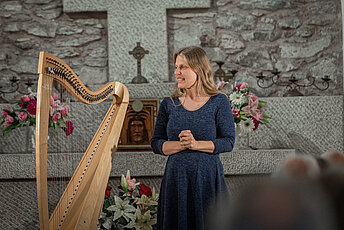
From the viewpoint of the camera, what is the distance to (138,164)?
2.76 meters

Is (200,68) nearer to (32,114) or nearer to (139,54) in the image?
(32,114)

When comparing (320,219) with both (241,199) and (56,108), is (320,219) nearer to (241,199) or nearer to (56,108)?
(241,199)

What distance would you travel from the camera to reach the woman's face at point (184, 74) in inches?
66.8

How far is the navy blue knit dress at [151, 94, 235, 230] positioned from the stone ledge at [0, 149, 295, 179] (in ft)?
3.48

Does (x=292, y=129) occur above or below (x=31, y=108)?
below

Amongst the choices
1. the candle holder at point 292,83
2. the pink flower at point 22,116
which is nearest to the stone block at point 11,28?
the pink flower at point 22,116

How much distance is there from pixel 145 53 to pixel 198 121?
7.07 feet

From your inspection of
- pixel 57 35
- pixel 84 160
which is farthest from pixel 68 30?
pixel 84 160

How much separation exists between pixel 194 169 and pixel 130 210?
870mm

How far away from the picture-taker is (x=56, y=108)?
2748 millimetres

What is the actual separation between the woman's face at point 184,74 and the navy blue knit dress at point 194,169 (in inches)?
3.9

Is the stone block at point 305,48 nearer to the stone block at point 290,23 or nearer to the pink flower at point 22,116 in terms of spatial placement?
the stone block at point 290,23

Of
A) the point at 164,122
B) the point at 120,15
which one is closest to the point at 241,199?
the point at 164,122

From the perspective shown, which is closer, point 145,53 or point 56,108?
point 56,108
